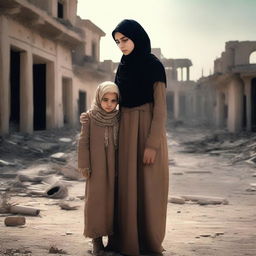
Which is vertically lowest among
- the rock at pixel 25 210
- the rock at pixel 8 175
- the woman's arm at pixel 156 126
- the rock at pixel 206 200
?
the rock at pixel 206 200

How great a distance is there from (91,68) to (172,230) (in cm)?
1906

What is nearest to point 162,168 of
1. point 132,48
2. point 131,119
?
point 131,119

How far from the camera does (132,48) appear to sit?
3371 mm

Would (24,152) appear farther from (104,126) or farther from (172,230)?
(104,126)

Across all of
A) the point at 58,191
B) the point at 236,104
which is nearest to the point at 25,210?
the point at 58,191

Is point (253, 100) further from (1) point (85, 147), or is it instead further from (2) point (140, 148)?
(1) point (85, 147)

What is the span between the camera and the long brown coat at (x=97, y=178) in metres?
3.25

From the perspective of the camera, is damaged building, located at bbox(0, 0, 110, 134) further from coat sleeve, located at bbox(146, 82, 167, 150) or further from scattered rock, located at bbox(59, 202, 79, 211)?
coat sleeve, located at bbox(146, 82, 167, 150)

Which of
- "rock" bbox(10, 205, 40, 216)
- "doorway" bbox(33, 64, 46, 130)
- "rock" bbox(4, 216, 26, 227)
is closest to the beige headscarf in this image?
"rock" bbox(4, 216, 26, 227)

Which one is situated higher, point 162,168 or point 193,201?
point 162,168

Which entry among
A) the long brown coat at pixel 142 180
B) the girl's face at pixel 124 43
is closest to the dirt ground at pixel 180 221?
the long brown coat at pixel 142 180

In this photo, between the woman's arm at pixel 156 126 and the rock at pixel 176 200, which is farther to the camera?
the rock at pixel 176 200

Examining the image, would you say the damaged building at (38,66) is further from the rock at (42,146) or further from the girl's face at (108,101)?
the girl's face at (108,101)

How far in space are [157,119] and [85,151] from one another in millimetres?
652
